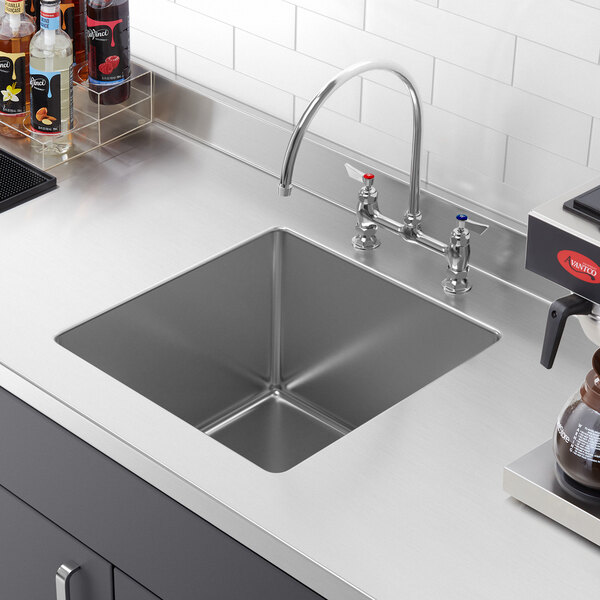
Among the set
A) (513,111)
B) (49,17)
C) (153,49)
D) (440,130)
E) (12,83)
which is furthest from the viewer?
(153,49)

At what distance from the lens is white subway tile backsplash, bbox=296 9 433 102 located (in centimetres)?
170

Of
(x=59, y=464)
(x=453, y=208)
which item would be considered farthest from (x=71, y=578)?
(x=453, y=208)

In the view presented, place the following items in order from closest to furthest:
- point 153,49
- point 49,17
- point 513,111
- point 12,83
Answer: point 513,111 → point 49,17 → point 12,83 → point 153,49

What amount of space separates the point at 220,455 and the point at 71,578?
37cm

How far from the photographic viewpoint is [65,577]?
5.13 feet

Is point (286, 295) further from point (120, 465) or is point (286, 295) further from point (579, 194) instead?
point (579, 194)

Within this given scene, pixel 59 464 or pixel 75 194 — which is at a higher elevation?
pixel 75 194

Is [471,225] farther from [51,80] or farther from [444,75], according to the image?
[51,80]

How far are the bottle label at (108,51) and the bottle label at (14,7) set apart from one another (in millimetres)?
109

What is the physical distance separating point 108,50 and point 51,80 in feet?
0.40

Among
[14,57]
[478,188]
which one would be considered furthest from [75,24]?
[478,188]

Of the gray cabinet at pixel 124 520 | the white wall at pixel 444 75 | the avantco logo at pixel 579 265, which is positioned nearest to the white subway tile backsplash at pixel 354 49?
the white wall at pixel 444 75

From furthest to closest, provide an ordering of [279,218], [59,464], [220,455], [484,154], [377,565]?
[279,218] < [484,154] < [59,464] < [220,455] < [377,565]

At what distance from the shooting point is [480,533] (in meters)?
1.26
